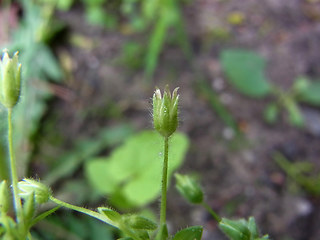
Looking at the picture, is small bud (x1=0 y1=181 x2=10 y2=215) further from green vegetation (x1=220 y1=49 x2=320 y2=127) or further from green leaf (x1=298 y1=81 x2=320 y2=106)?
green leaf (x1=298 y1=81 x2=320 y2=106)

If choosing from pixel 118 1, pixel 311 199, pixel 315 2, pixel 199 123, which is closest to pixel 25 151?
pixel 199 123

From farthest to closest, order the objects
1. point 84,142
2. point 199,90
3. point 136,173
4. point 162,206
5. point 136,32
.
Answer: point 136,32 → point 199,90 → point 84,142 → point 136,173 → point 162,206

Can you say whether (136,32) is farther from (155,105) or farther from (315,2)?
(155,105)

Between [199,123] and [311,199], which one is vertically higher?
[199,123]

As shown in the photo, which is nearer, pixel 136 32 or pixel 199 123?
pixel 199 123

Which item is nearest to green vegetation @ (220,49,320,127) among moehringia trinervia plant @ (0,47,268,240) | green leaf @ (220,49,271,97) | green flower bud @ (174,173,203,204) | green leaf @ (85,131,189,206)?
green leaf @ (220,49,271,97)

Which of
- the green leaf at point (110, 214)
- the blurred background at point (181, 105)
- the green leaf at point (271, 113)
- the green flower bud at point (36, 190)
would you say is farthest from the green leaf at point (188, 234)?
the green leaf at point (271, 113)

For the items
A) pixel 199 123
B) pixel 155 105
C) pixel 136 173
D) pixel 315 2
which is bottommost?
pixel 155 105
